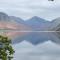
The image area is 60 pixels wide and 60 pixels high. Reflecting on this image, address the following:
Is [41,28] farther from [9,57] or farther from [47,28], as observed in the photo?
[9,57]

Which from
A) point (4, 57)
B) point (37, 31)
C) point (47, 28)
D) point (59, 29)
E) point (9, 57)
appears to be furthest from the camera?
point (37, 31)

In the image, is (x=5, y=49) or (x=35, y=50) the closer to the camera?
(x=5, y=49)

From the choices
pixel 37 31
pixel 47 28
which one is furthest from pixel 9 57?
pixel 37 31

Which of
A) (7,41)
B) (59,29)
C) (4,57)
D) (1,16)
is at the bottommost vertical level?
(4,57)

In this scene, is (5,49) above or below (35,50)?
below

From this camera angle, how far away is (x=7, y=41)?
15.8ft

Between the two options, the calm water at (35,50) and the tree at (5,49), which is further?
the calm water at (35,50)

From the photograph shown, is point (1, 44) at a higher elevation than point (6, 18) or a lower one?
lower

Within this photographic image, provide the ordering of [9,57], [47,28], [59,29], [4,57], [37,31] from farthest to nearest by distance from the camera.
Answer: [37,31] < [47,28] < [59,29] < [9,57] < [4,57]

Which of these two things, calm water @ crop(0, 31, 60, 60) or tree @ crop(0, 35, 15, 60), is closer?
tree @ crop(0, 35, 15, 60)

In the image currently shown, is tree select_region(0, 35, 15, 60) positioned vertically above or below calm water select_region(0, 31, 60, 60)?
below

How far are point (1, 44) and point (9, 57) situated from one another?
299 millimetres

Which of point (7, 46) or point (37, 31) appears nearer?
point (7, 46)

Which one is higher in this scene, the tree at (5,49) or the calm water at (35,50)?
the calm water at (35,50)
